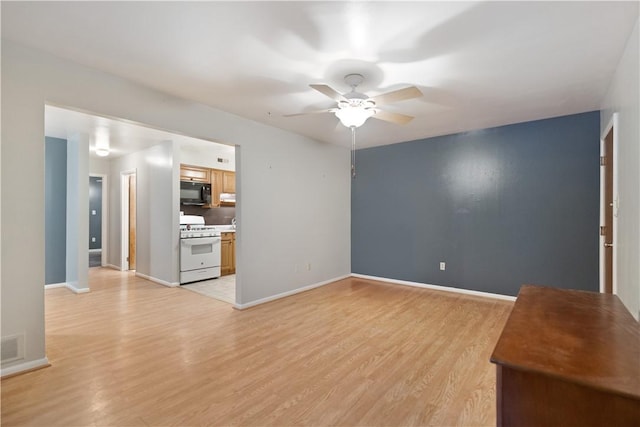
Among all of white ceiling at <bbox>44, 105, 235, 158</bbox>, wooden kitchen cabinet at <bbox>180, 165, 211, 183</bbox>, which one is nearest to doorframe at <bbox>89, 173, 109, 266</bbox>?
white ceiling at <bbox>44, 105, 235, 158</bbox>

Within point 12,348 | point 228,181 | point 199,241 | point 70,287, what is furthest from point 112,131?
point 12,348

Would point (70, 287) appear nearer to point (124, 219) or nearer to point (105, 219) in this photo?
point (124, 219)

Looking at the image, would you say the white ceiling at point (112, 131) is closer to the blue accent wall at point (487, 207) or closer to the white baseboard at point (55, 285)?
the white baseboard at point (55, 285)

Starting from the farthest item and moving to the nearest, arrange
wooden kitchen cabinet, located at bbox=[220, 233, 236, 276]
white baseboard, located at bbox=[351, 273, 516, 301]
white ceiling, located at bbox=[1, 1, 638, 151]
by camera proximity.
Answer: wooden kitchen cabinet, located at bbox=[220, 233, 236, 276] → white baseboard, located at bbox=[351, 273, 516, 301] → white ceiling, located at bbox=[1, 1, 638, 151]

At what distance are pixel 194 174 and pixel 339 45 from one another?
15.0ft

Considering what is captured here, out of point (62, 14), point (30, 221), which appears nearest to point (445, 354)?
point (30, 221)

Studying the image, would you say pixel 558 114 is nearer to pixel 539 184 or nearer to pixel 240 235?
Result: pixel 539 184

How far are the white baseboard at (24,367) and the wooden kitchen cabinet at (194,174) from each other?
381cm

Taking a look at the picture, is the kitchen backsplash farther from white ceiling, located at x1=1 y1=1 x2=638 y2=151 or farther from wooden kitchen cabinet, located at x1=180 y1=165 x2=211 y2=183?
white ceiling, located at x1=1 y1=1 x2=638 y2=151

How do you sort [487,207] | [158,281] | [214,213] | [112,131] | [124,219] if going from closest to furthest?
[487,207] < [112,131] < [158,281] < [124,219] < [214,213]

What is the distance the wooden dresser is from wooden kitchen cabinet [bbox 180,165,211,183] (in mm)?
5689

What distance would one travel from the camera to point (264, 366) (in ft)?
7.97

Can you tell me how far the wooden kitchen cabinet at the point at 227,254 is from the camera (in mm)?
5969

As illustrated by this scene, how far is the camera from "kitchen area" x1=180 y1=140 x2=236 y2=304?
517cm
